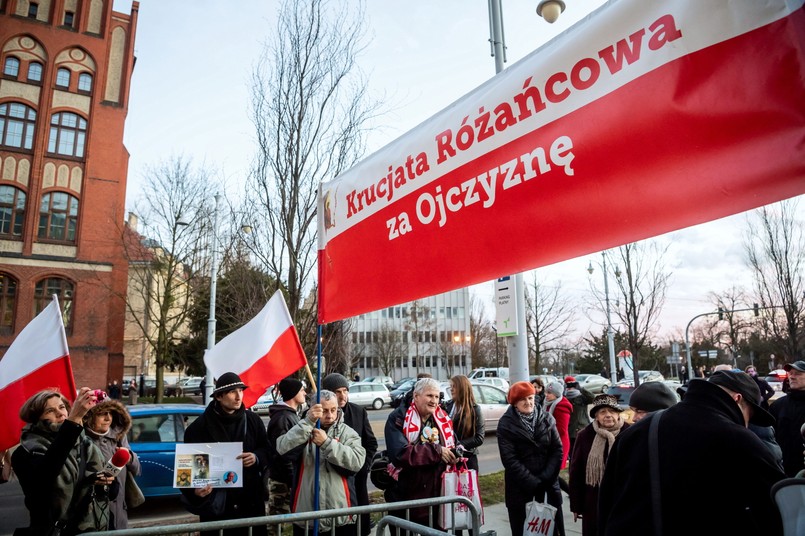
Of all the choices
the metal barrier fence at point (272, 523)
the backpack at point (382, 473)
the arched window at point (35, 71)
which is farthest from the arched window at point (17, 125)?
the metal barrier fence at point (272, 523)

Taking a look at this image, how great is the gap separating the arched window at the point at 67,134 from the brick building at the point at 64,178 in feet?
0.16

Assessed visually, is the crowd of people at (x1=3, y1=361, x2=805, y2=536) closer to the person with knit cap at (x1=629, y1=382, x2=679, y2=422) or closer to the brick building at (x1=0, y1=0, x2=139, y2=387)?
the person with knit cap at (x1=629, y1=382, x2=679, y2=422)

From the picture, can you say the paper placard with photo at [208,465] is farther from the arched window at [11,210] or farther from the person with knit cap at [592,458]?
the arched window at [11,210]

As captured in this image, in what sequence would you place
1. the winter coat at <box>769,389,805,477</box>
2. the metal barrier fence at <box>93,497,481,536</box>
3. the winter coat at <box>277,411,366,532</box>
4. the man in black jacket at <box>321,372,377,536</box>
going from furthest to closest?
1. the winter coat at <box>769,389,805,477</box>
2. the man in black jacket at <box>321,372,377,536</box>
3. the winter coat at <box>277,411,366,532</box>
4. the metal barrier fence at <box>93,497,481,536</box>

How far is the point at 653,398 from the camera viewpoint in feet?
12.0

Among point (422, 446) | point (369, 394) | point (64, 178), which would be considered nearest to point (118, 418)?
point (422, 446)

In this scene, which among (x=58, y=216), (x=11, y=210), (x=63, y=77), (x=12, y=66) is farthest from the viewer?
(x=63, y=77)

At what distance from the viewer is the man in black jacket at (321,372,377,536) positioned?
211 inches

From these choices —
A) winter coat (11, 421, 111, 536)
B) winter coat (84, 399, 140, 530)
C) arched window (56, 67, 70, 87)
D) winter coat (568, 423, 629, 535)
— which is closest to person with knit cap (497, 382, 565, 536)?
winter coat (568, 423, 629, 535)

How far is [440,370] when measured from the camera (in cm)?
7806

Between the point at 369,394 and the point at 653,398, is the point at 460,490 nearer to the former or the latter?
the point at 653,398

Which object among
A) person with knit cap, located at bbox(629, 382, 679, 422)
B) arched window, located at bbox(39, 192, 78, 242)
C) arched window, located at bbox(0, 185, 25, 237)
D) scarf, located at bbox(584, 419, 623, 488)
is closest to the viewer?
person with knit cap, located at bbox(629, 382, 679, 422)

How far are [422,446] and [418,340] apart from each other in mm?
60186

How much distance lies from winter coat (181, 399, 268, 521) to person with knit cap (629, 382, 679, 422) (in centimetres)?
310
